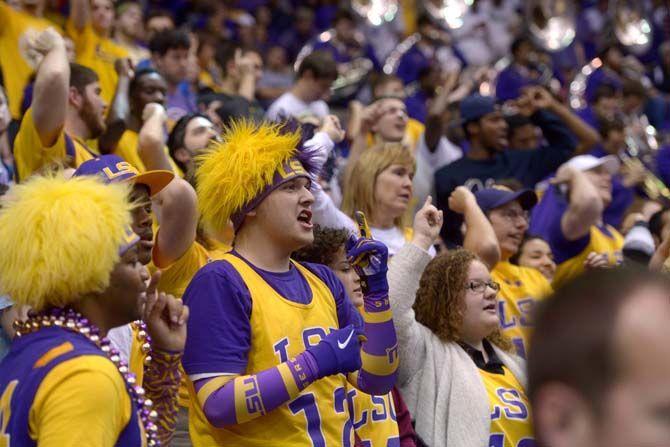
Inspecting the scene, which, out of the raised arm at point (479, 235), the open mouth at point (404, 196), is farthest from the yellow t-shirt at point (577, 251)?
the open mouth at point (404, 196)

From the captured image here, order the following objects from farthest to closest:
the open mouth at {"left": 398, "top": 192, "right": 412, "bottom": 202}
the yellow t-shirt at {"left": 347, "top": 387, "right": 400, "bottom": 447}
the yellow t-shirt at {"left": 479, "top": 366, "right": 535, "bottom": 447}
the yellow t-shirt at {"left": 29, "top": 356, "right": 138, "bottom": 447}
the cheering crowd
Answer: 1. the open mouth at {"left": 398, "top": 192, "right": 412, "bottom": 202}
2. the yellow t-shirt at {"left": 479, "top": 366, "right": 535, "bottom": 447}
3. the yellow t-shirt at {"left": 347, "top": 387, "right": 400, "bottom": 447}
4. the yellow t-shirt at {"left": 29, "top": 356, "right": 138, "bottom": 447}
5. the cheering crowd

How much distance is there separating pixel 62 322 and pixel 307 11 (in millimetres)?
11390

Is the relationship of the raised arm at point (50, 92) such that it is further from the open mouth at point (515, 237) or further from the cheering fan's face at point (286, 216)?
the open mouth at point (515, 237)

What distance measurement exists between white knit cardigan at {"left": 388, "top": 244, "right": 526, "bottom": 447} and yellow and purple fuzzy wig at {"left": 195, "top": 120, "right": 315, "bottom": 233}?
2.09ft

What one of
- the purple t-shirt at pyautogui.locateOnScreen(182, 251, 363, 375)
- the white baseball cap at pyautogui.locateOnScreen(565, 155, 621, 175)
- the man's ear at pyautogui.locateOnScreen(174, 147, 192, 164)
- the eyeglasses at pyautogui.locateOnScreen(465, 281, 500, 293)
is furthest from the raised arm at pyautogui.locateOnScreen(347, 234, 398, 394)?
the white baseball cap at pyautogui.locateOnScreen(565, 155, 621, 175)

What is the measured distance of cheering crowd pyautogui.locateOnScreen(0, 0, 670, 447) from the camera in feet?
5.15

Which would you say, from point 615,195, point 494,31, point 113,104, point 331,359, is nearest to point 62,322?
point 331,359

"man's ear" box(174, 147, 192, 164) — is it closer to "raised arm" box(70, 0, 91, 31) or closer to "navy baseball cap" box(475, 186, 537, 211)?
"navy baseball cap" box(475, 186, 537, 211)

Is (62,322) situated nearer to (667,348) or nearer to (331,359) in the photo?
(331,359)

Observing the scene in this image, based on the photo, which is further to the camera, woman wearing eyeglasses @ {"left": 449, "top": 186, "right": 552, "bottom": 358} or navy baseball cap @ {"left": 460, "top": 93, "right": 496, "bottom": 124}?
navy baseball cap @ {"left": 460, "top": 93, "right": 496, "bottom": 124}

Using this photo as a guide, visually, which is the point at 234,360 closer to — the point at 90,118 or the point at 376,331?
the point at 376,331

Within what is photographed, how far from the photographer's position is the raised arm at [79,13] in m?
7.57

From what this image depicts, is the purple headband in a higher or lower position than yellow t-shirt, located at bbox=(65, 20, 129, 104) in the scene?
higher

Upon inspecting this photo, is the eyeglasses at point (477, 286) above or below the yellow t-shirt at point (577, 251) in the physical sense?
above
